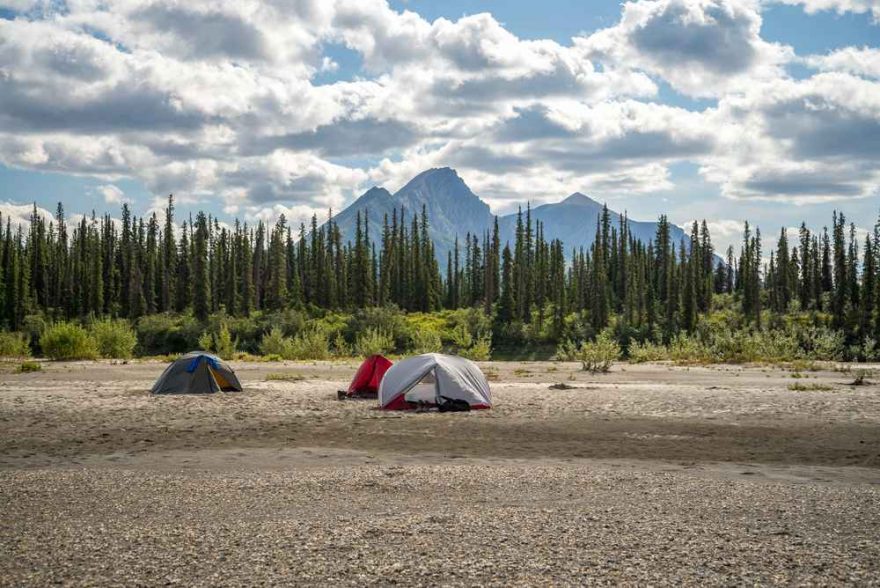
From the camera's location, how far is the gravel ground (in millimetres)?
6461

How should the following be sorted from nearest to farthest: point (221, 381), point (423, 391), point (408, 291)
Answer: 1. point (423, 391)
2. point (221, 381)
3. point (408, 291)

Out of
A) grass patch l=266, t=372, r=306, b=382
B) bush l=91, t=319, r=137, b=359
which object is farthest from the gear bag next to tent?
bush l=91, t=319, r=137, b=359

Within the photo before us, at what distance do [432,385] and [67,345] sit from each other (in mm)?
26822

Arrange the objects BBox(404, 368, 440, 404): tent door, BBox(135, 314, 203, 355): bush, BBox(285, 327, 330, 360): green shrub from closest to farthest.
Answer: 1. BBox(404, 368, 440, 404): tent door
2. BBox(285, 327, 330, 360): green shrub
3. BBox(135, 314, 203, 355): bush

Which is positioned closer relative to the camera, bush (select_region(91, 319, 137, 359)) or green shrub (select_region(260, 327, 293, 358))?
bush (select_region(91, 319, 137, 359))

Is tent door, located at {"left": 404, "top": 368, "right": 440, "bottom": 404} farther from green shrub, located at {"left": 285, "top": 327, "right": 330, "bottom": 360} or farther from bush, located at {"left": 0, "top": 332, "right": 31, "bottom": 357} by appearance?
bush, located at {"left": 0, "top": 332, "right": 31, "bottom": 357}

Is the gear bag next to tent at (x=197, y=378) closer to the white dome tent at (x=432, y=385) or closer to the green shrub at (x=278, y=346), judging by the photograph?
the white dome tent at (x=432, y=385)

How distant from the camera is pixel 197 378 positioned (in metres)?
22.0

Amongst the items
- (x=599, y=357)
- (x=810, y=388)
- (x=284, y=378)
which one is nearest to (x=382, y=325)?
(x=599, y=357)

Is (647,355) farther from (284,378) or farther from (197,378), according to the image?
(197,378)

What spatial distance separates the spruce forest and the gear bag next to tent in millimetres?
31384

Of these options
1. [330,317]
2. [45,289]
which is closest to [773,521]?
[330,317]

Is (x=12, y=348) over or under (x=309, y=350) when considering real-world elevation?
over

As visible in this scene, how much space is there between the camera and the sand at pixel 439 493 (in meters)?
6.66
